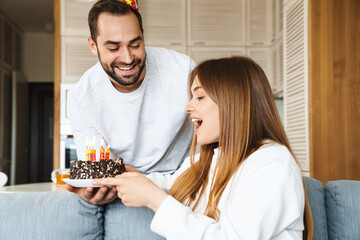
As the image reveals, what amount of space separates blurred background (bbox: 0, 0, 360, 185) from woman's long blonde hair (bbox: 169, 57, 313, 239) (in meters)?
1.82

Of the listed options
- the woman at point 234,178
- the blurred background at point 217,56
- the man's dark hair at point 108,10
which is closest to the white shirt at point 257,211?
the woman at point 234,178

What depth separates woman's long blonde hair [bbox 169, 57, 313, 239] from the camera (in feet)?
3.81

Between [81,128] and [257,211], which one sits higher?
[81,128]

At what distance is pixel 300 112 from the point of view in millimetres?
3129

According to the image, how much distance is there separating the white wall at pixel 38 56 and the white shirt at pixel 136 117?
5186 mm

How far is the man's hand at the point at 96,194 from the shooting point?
1.17 metres

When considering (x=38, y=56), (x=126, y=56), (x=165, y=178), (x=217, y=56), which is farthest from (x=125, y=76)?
(x=38, y=56)

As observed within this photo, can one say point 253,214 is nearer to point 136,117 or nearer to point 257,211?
point 257,211

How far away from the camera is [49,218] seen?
4.17 feet

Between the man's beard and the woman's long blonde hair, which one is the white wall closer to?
the man's beard

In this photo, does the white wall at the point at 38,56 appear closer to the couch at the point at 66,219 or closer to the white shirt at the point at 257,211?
the couch at the point at 66,219

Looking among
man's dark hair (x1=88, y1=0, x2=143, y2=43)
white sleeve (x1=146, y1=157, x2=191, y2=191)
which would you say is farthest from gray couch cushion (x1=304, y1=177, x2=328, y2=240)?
man's dark hair (x1=88, y1=0, x2=143, y2=43)

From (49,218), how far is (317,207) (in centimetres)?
98

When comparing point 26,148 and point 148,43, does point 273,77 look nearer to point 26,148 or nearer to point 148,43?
point 148,43
